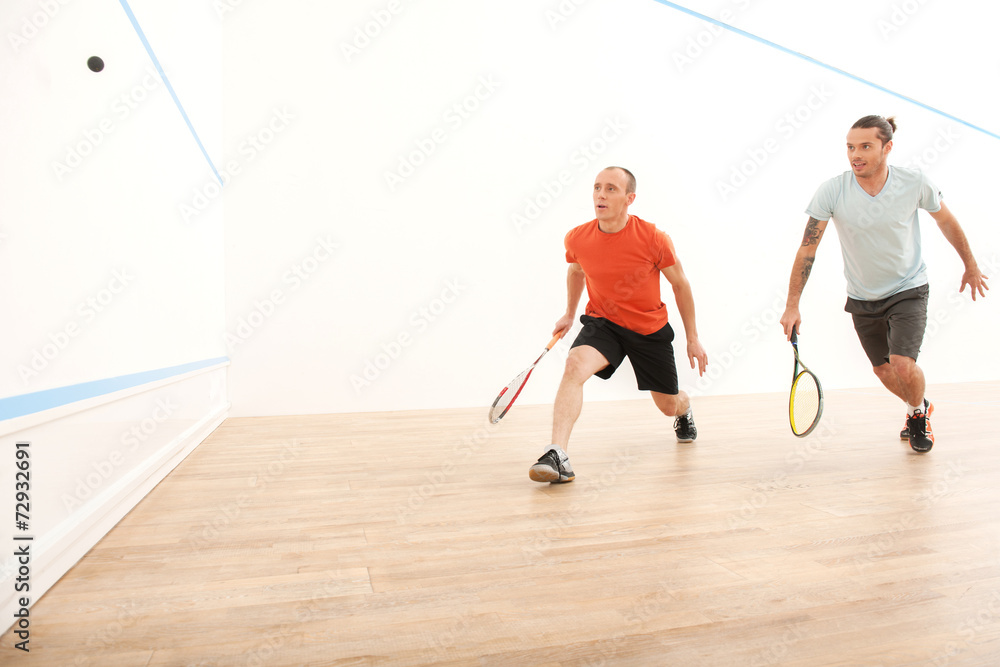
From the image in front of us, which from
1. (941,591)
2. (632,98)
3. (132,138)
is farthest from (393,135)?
(941,591)

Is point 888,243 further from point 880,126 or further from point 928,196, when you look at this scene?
point 880,126

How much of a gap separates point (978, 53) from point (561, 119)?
4180 millimetres

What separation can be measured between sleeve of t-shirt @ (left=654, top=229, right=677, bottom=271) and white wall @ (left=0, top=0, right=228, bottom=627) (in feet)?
5.07

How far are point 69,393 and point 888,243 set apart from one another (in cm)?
253

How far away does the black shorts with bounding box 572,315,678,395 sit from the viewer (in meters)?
2.24

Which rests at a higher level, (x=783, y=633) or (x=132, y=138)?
(x=132, y=138)

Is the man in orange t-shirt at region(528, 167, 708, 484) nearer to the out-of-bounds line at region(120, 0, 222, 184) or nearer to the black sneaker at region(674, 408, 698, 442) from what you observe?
the black sneaker at region(674, 408, 698, 442)

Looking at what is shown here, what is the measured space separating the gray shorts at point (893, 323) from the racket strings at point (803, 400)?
334 millimetres

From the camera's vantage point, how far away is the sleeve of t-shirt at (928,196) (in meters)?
2.31

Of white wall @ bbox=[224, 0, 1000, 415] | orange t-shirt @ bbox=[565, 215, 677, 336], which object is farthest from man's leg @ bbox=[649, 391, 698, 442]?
white wall @ bbox=[224, 0, 1000, 415]

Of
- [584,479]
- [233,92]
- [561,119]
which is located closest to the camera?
[584,479]

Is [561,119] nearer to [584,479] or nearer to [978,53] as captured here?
[584,479]

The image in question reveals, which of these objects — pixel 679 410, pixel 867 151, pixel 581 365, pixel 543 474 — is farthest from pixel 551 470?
pixel 867 151

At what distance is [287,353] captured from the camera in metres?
3.49
